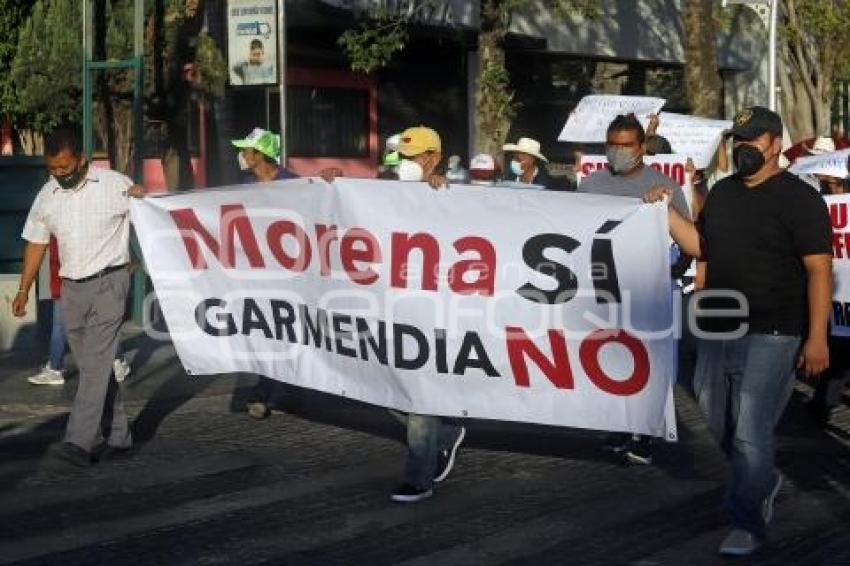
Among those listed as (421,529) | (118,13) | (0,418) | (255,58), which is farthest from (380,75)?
(421,529)

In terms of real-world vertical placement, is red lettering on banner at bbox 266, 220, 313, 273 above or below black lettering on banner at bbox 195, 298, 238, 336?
above

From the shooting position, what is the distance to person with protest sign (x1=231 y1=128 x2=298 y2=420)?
1087 centimetres

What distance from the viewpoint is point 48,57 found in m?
20.4

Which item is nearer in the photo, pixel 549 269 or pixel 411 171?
pixel 549 269

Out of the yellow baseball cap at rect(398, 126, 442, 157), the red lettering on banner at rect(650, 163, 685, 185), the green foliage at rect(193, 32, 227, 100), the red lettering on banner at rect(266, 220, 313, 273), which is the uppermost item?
the green foliage at rect(193, 32, 227, 100)

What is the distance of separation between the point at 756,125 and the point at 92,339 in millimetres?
3921

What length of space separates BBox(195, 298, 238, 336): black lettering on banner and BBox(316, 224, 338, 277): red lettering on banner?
29.4 inches

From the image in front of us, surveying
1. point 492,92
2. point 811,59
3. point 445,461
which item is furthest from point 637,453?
point 811,59

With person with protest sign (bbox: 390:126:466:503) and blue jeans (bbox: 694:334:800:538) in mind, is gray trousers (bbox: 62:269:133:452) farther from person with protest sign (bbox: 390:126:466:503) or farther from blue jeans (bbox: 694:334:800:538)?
blue jeans (bbox: 694:334:800:538)

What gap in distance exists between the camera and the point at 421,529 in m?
7.85

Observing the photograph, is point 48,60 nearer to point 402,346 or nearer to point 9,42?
point 9,42

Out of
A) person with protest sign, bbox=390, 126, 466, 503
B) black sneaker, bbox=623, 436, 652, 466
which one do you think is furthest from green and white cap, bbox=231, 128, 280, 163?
black sneaker, bbox=623, 436, 652, 466

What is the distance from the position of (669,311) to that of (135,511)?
2.69 m

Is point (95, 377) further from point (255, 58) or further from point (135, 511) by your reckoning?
point (255, 58)
